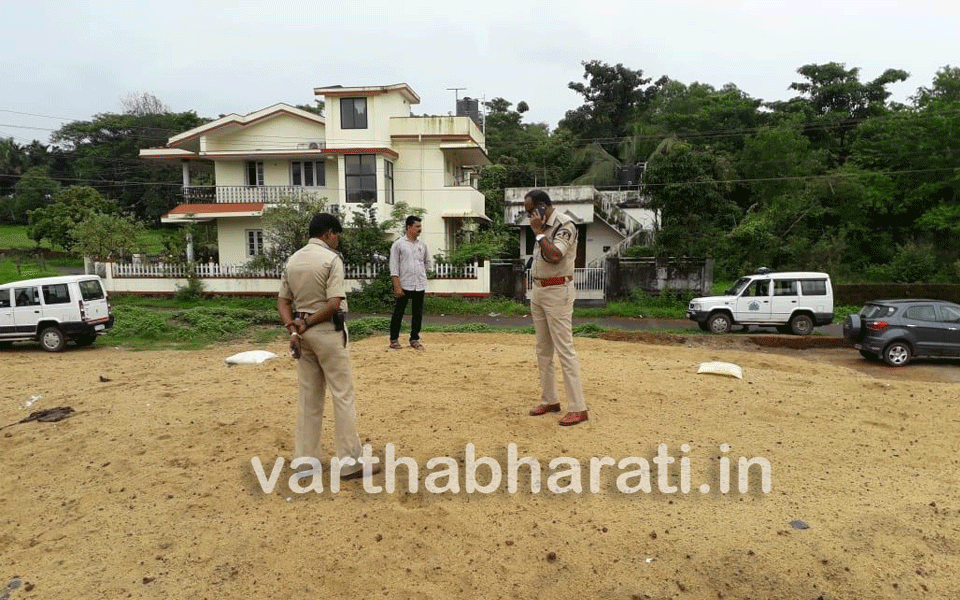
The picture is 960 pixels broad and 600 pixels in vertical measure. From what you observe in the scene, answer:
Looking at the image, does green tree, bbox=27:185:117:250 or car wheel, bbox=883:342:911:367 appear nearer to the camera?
car wheel, bbox=883:342:911:367

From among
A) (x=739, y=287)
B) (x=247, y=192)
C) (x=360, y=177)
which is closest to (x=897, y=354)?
(x=739, y=287)

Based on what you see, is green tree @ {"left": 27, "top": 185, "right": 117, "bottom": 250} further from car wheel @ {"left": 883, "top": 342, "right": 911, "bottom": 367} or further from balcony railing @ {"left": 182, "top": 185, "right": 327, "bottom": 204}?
car wheel @ {"left": 883, "top": 342, "right": 911, "bottom": 367}

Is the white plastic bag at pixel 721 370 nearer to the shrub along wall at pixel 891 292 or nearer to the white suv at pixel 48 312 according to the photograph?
the white suv at pixel 48 312

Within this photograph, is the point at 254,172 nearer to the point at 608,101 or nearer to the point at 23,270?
the point at 23,270

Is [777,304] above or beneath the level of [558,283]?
beneath

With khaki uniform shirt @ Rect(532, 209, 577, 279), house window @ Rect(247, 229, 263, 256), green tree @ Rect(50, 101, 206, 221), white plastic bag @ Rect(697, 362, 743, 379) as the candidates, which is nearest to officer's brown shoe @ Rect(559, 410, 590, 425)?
khaki uniform shirt @ Rect(532, 209, 577, 279)

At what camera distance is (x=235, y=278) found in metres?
24.7

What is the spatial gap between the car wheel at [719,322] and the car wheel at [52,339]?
640 inches

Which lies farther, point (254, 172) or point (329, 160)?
point (254, 172)

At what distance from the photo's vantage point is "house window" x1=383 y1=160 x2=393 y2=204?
27.8 metres

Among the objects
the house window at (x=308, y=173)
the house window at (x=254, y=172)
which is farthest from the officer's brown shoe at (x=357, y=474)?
the house window at (x=254, y=172)

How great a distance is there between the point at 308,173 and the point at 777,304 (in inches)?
799

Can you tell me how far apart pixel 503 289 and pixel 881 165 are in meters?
24.3

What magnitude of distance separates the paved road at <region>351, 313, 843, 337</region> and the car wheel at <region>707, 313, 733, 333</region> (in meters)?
0.58
